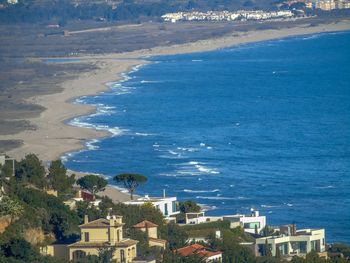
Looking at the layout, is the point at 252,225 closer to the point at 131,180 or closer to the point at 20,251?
the point at 131,180

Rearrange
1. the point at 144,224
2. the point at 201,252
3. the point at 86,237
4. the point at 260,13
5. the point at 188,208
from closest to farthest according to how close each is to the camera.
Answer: the point at 86,237 → the point at 201,252 → the point at 144,224 → the point at 188,208 → the point at 260,13

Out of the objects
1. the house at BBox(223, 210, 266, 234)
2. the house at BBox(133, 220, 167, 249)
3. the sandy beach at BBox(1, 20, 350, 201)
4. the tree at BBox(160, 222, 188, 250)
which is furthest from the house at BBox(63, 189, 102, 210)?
the sandy beach at BBox(1, 20, 350, 201)

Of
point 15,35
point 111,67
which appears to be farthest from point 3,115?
point 15,35

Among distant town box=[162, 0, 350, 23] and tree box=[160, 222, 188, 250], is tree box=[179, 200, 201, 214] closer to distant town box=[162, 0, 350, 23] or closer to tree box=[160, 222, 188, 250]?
tree box=[160, 222, 188, 250]

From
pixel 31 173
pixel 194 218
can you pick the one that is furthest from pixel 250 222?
pixel 31 173

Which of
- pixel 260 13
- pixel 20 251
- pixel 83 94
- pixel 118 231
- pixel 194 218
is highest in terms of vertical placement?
pixel 20 251

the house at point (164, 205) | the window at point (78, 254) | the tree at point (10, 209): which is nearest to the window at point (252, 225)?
the house at point (164, 205)
